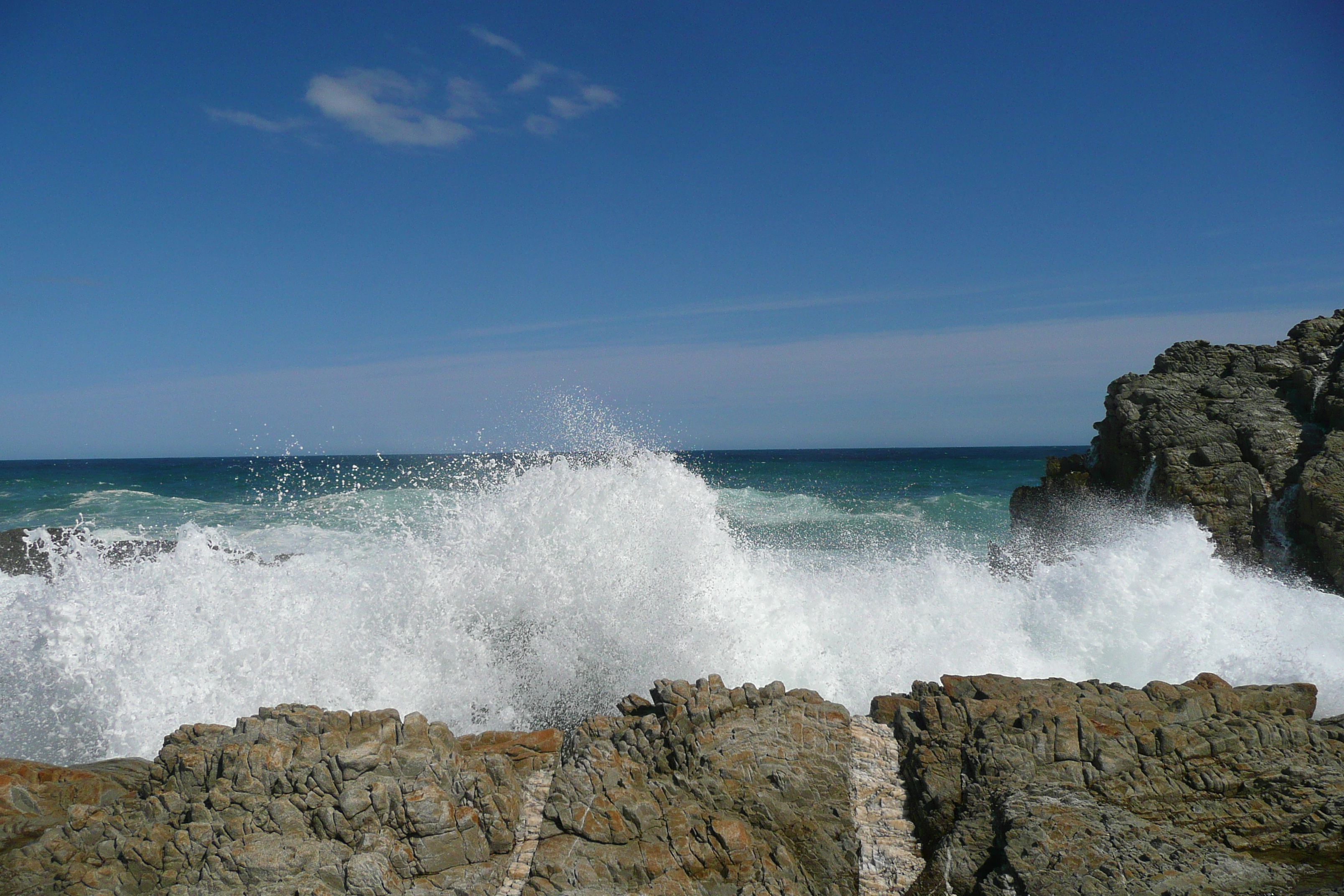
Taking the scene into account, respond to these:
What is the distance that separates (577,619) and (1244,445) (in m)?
9.60

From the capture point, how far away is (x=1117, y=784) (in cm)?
427

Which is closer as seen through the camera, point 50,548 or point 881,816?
point 881,816

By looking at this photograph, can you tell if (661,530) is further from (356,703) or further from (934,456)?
(934,456)

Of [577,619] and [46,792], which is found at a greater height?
[577,619]

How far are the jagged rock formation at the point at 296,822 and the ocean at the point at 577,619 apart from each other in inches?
76.1

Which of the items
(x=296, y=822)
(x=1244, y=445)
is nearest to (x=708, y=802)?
(x=296, y=822)

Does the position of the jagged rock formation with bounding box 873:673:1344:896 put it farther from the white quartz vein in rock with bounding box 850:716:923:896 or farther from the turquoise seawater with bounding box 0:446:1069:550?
the turquoise seawater with bounding box 0:446:1069:550

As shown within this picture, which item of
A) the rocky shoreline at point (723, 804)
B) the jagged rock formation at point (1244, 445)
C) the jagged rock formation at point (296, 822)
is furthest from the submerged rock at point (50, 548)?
the jagged rock formation at point (1244, 445)

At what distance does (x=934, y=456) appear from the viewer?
216 ft

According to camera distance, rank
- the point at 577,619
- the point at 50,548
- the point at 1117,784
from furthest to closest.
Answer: the point at 50,548, the point at 577,619, the point at 1117,784

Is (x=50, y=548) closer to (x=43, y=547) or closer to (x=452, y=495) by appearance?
(x=43, y=547)

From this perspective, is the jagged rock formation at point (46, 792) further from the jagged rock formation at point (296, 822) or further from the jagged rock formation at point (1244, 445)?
the jagged rock formation at point (1244, 445)

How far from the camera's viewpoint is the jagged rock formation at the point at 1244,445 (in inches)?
360

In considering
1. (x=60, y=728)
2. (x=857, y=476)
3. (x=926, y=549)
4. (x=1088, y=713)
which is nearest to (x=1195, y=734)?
(x=1088, y=713)
